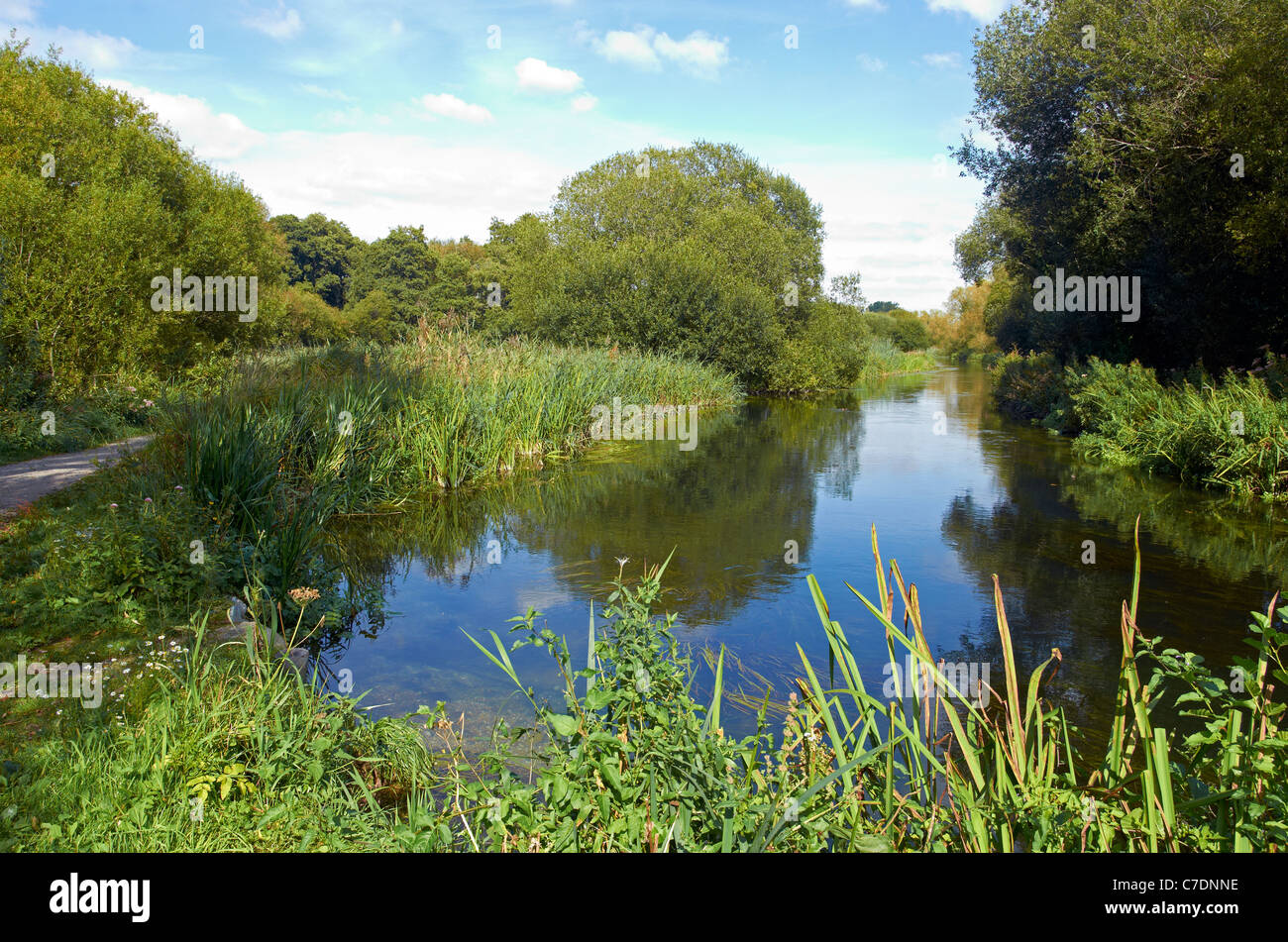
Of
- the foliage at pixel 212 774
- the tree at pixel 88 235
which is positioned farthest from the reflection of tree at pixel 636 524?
the tree at pixel 88 235

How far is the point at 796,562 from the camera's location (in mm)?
8250

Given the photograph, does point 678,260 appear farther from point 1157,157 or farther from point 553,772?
point 553,772

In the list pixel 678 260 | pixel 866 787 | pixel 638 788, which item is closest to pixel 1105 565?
pixel 866 787

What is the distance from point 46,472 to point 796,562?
858 centimetres

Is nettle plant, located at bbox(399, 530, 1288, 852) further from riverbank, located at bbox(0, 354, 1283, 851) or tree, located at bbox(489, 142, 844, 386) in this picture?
tree, located at bbox(489, 142, 844, 386)

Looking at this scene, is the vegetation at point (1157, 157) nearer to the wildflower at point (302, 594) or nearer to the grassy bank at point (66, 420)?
the wildflower at point (302, 594)

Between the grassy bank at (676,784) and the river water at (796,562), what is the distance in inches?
62.6

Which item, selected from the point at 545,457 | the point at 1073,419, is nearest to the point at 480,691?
the point at 545,457

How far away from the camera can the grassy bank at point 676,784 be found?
2.40m

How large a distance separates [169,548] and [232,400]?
346 centimetres

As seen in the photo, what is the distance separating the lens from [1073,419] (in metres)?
18.5

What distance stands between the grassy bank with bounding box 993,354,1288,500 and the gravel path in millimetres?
13697

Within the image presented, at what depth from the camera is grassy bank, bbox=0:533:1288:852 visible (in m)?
2.40

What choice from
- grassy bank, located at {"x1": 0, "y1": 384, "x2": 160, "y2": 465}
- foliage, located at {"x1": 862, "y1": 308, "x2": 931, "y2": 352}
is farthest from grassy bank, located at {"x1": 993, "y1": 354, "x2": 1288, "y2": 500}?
foliage, located at {"x1": 862, "y1": 308, "x2": 931, "y2": 352}
